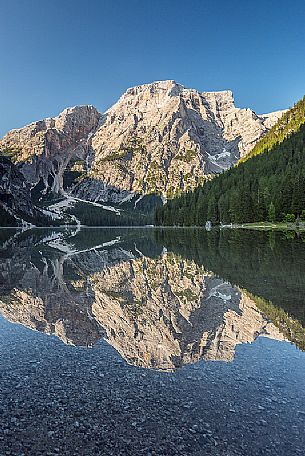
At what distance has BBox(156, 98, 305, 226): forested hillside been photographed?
95250 millimetres

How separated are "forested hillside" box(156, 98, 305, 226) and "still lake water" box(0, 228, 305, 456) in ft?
270

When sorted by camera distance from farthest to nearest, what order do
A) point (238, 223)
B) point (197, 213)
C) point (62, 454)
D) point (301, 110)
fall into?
point (301, 110)
point (197, 213)
point (238, 223)
point (62, 454)

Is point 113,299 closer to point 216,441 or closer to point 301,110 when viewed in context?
point 216,441

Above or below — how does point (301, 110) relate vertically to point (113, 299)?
above

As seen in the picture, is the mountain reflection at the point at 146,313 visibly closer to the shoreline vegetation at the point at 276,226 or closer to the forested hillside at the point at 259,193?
the shoreline vegetation at the point at 276,226

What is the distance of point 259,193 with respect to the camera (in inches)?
4220

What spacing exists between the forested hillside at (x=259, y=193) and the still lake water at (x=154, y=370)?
8225cm

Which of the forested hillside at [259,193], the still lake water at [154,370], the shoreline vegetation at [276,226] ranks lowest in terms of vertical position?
the still lake water at [154,370]

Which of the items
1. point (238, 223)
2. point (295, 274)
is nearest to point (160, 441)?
point (295, 274)

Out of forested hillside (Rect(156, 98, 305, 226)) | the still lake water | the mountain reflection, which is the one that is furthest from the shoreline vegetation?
the still lake water

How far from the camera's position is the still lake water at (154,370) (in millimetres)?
5734

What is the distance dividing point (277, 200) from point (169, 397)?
9725 cm

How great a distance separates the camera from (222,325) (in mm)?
11820

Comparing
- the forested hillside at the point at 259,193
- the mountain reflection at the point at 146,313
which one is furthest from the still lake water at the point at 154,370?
the forested hillside at the point at 259,193
